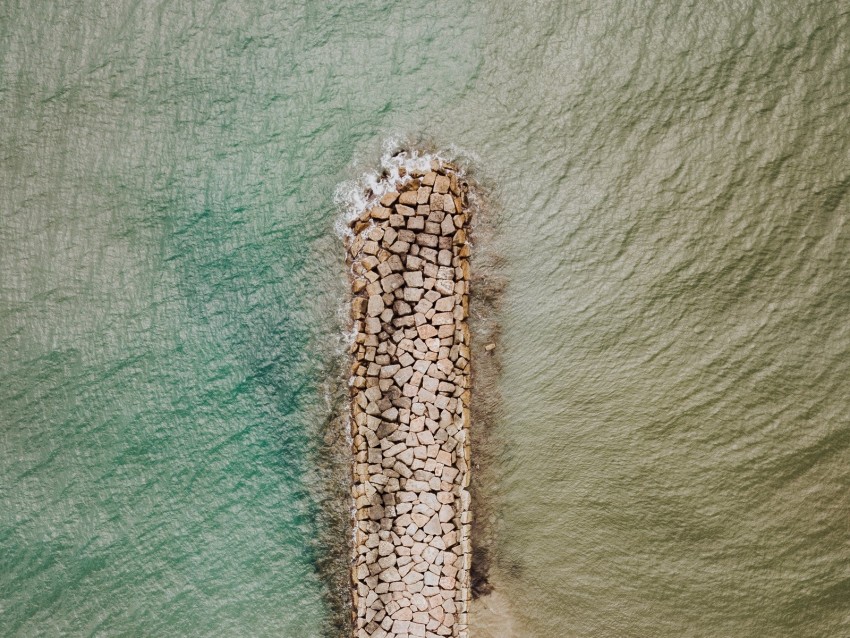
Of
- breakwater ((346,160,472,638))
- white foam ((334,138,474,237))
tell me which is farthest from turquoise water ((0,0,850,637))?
breakwater ((346,160,472,638))

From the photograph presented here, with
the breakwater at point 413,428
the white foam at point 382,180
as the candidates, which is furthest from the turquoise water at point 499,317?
the breakwater at point 413,428

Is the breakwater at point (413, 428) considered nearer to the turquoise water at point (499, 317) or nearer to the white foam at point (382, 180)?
the white foam at point (382, 180)

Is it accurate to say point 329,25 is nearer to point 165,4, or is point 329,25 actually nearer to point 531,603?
point 165,4

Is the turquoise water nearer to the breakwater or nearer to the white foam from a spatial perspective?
the white foam

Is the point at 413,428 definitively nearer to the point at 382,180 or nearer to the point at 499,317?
the point at 499,317

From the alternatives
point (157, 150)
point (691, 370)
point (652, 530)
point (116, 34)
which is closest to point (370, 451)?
point (652, 530)
